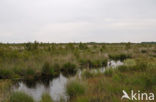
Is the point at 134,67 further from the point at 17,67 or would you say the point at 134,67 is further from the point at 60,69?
the point at 17,67

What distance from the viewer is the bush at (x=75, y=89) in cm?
719

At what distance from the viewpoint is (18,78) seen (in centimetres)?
1182

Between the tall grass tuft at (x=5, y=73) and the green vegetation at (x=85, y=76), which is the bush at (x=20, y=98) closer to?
the green vegetation at (x=85, y=76)

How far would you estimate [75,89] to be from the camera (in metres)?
7.29

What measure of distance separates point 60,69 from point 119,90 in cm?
899

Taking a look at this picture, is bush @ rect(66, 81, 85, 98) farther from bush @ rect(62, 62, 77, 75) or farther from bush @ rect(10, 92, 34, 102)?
bush @ rect(62, 62, 77, 75)

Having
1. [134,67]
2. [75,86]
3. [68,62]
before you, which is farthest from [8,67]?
[134,67]

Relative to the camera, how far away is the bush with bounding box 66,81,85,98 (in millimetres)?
7191
